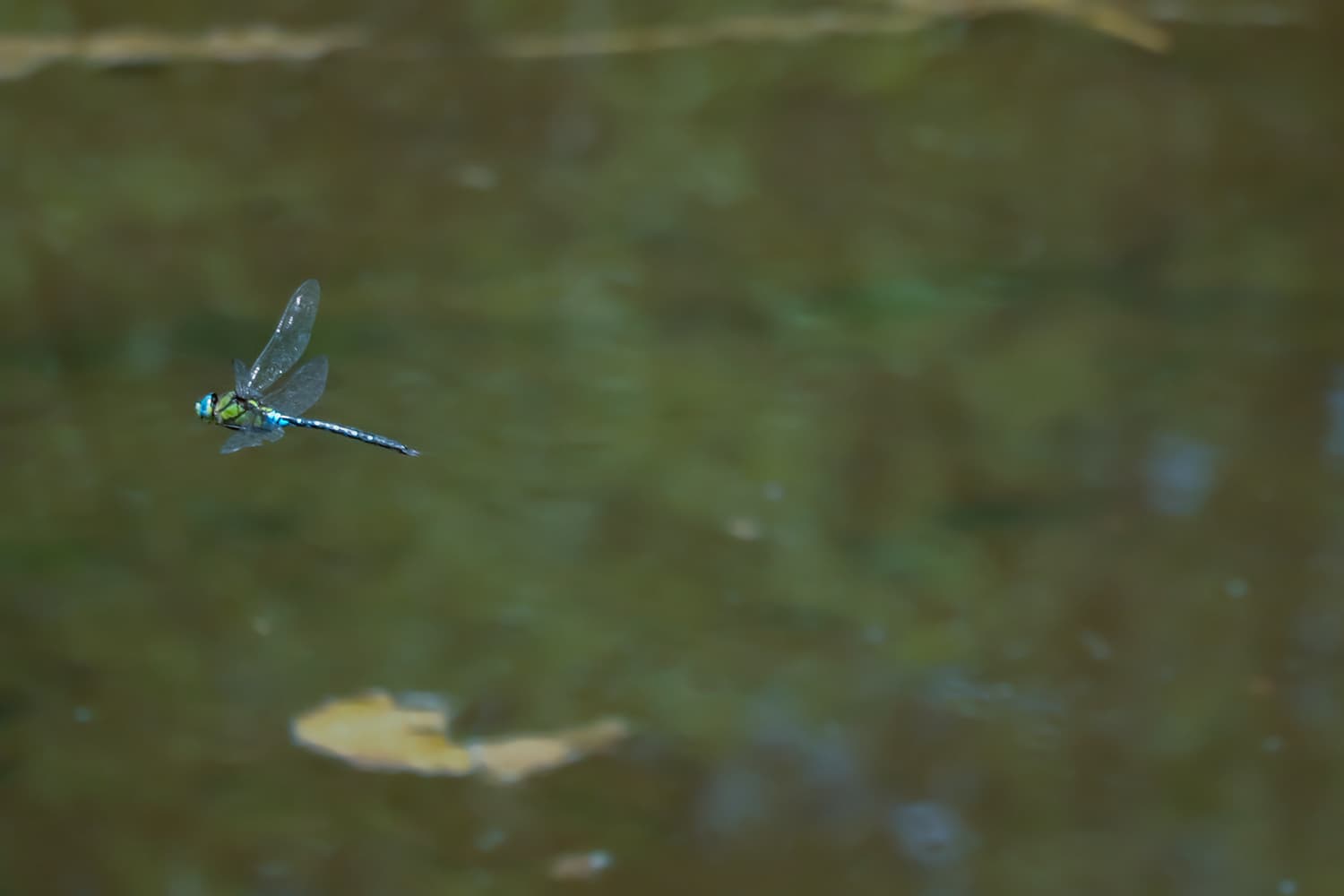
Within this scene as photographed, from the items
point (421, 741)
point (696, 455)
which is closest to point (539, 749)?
point (421, 741)

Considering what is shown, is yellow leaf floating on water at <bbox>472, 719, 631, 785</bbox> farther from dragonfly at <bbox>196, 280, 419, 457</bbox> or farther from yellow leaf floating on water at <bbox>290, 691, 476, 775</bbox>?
dragonfly at <bbox>196, 280, 419, 457</bbox>

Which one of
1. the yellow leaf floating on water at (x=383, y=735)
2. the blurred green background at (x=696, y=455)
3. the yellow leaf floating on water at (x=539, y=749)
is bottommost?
the yellow leaf floating on water at (x=539, y=749)

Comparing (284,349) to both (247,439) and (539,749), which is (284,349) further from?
(539,749)

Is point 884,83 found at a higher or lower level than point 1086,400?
higher

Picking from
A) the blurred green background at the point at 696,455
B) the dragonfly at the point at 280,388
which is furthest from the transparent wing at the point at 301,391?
the blurred green background at the point at 696,455

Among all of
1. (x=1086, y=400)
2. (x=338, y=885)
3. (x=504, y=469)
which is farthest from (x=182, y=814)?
(x=1086, y=400)

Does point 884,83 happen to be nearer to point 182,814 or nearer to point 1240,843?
point 1240,843

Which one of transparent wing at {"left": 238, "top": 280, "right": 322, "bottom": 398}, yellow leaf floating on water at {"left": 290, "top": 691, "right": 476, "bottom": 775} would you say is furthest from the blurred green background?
transparent wing at {"left": 238, "top": 280, "right": 322, "bottom": 398}

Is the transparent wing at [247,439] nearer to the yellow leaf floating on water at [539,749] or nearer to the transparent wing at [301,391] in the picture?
the transparent wing at [301,391]
